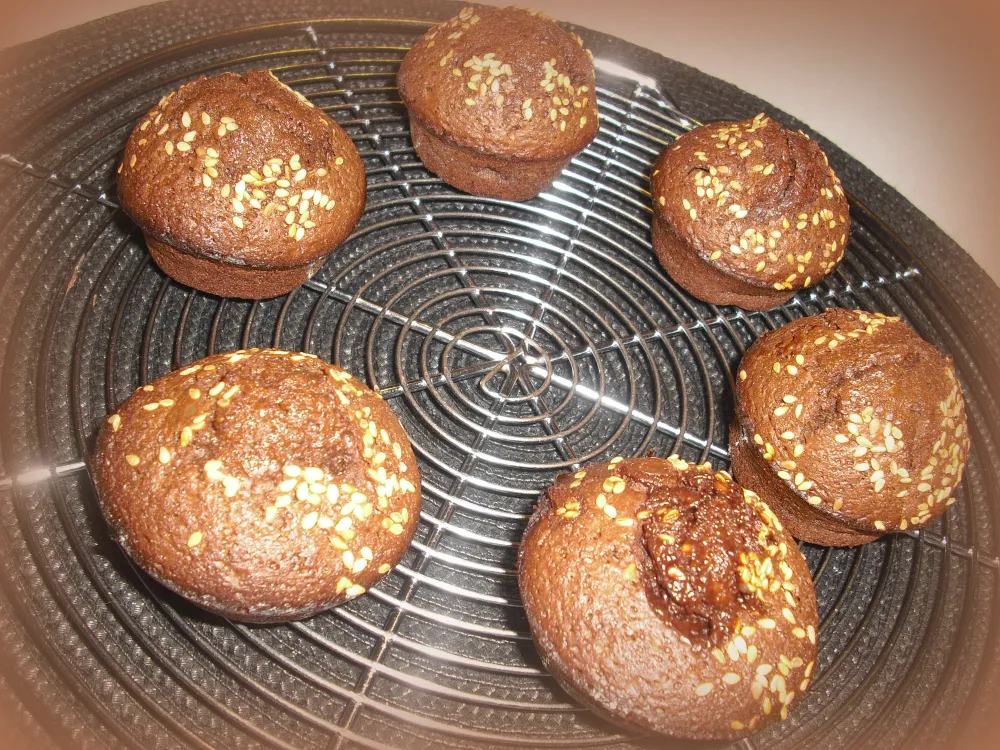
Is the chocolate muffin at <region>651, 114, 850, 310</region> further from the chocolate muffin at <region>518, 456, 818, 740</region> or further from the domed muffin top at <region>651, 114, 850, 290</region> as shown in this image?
the chocolate muffin at <region>518, 456, 818, 740</region>

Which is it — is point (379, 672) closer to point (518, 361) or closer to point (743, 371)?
point (518, 361)

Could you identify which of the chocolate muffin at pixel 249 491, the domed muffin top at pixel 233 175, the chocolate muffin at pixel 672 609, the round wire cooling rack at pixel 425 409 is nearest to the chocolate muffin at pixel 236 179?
the domed muffin top at pixel 233 175

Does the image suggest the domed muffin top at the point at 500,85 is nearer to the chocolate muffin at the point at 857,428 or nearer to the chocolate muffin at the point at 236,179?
the chocolate muffin at the point at 236,179

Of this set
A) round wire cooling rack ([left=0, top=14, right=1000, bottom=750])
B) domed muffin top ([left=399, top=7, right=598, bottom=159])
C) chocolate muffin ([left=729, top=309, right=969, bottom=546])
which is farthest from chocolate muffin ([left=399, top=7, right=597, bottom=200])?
chocolate muffin ([left=729, top=309, right=969, bottom=546])

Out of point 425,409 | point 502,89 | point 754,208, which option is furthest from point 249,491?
point 754,208

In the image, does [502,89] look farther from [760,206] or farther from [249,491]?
[249,491]

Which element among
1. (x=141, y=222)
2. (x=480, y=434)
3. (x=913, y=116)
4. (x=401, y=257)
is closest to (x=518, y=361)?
(x=480, y=434)
